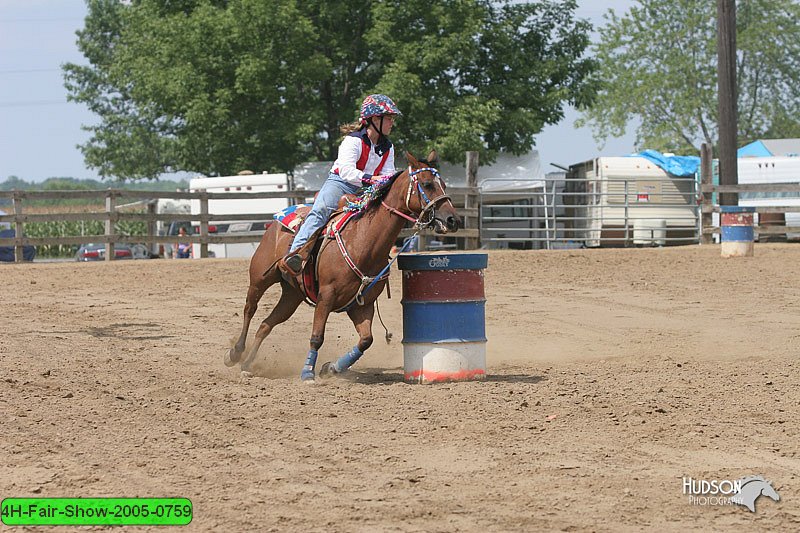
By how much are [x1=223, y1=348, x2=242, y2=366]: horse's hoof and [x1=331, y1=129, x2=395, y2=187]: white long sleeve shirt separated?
2.15 metres

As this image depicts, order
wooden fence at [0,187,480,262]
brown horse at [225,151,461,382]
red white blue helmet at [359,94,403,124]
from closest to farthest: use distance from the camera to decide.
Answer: brown horse at [225,151,461,382] → red white blue helmet at [359,94,403,124] → wooden fence at [0,187,480,262]

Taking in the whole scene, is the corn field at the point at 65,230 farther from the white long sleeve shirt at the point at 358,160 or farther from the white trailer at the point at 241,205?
the white long sleeve shirt at the point at 358,160

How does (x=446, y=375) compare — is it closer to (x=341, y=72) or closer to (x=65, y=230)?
(x=341, y=72)

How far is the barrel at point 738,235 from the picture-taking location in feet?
72.2

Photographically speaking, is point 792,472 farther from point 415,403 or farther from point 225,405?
point 225,405

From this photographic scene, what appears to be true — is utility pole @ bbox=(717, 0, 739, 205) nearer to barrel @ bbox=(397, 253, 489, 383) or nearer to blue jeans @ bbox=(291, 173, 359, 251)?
blue jeans @ bbox=(291, 173, 359, 251)

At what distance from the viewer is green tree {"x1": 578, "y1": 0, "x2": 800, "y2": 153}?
201 ft

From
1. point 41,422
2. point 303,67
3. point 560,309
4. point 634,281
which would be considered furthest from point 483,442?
point 303,67

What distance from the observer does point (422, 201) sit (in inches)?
338

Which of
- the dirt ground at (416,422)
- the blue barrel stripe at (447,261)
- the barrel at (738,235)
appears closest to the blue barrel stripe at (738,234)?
the barrel at (738,235)

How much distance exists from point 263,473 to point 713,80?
195 feet

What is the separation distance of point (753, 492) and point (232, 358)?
5994 millimetres

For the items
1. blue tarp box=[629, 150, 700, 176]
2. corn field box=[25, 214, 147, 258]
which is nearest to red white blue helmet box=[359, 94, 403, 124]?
blue tarp box=[629, 150, 700, 176]

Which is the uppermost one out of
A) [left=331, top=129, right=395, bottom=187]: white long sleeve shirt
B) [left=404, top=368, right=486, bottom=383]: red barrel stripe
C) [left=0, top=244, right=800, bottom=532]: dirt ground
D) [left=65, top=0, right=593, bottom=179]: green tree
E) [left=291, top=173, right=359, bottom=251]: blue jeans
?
[left=65, top=0, right=593, bottom=179]: green tree
